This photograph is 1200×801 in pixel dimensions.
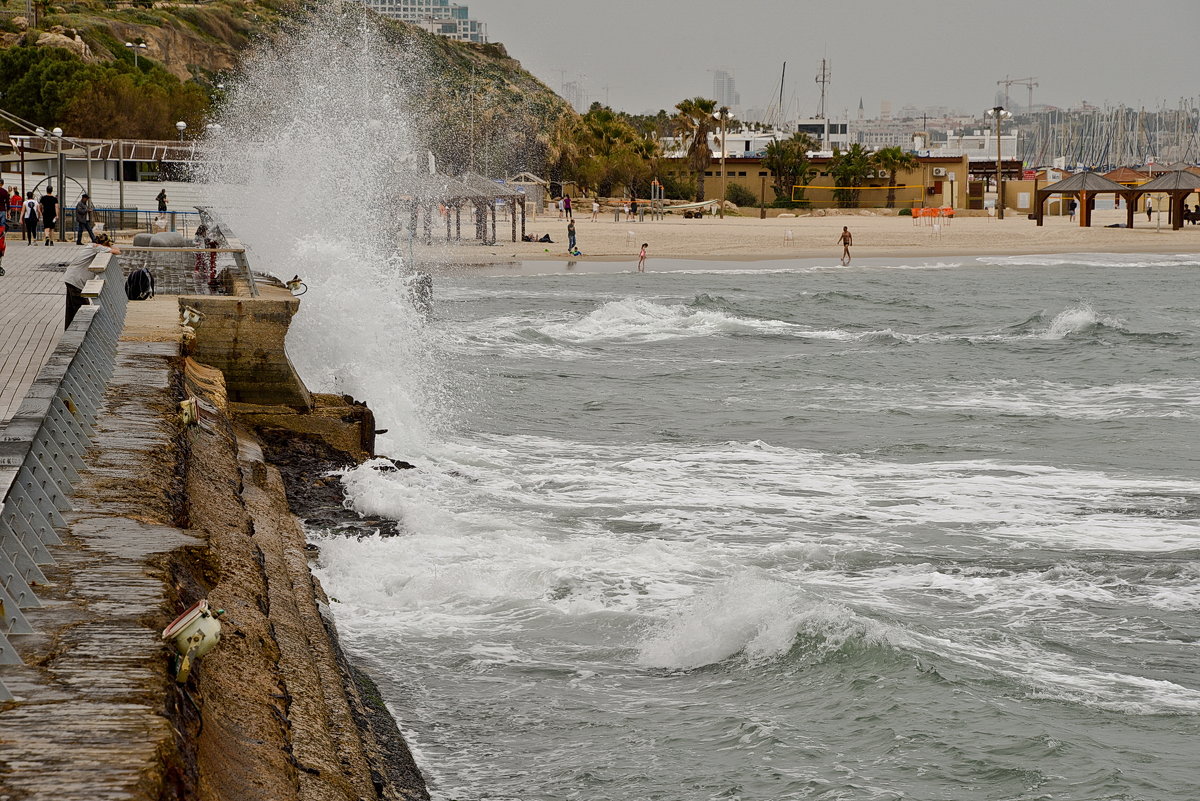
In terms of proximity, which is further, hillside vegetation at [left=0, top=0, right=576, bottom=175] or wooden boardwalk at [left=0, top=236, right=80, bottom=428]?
hillside vegetation at [left=0, top=0, right=576, bottom=175]

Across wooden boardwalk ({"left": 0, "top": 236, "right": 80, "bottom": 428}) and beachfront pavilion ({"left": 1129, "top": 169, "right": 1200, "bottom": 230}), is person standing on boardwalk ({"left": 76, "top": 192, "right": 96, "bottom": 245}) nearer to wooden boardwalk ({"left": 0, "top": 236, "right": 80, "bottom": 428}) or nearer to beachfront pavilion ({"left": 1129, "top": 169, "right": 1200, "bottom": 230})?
wooden boardwalk ({"left": 0, "top": 236, "right": 80, "bottom": 428})

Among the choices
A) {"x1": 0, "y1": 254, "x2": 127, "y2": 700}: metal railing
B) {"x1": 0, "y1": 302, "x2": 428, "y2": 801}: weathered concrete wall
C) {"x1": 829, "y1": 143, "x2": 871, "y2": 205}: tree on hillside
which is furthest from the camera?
{"x1": 829, "y1": 143, "x2": 871, "y2": 205}: tree on hillside

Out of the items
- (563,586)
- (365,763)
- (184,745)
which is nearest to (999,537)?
(563,586)

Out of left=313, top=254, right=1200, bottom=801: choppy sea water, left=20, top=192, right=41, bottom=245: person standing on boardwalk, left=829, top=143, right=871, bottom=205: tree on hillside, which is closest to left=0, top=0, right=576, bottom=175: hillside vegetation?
left=829, top=143, right=871, bottom=205: tree on hillside

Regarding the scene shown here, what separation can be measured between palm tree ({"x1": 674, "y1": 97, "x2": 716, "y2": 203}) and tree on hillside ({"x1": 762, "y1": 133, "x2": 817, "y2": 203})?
14.0ft

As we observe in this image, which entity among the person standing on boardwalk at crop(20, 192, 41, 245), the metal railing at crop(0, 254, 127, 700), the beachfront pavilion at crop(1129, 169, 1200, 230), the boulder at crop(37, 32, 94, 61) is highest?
the boulder at crop(37, 32, 94, 61)

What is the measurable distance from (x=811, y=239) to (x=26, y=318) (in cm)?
4636

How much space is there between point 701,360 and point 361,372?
9927 millimetres

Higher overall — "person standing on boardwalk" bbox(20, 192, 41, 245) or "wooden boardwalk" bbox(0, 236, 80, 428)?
"person standing on boardwalk" bbox(20, 192, 41, 245)

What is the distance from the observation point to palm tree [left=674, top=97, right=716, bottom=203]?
3305 inches

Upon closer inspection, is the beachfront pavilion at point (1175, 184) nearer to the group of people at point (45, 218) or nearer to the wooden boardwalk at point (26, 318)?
the group of people at point (45, 218)

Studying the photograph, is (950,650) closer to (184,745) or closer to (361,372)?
(184,745)

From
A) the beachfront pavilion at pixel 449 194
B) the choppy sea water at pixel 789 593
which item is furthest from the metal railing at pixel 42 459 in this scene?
the beachfront pavilion at pixel 449 194

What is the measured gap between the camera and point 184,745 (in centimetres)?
360
